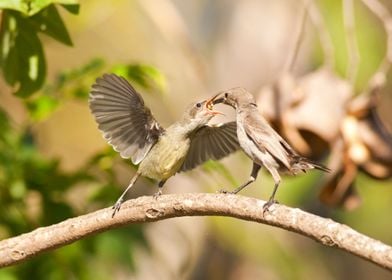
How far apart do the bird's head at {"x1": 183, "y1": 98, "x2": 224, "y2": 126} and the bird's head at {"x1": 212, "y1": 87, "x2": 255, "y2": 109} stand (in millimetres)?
58

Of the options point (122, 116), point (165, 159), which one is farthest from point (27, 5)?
point (165, 159)

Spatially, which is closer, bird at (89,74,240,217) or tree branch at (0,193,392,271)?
tree branch at (0,193,392,271)

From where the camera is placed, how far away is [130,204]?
2580 millimetres

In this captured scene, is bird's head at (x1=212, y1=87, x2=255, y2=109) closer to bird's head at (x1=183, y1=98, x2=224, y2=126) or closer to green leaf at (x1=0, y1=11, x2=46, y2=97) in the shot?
bird's head at (x1=183, y1=98, x2=224, y2=126)

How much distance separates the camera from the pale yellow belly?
119 inches

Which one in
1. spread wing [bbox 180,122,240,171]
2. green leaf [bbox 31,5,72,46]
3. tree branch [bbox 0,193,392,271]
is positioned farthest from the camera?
spread wing [bbox 180,122,240,171]

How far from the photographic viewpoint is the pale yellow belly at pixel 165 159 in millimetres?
3020

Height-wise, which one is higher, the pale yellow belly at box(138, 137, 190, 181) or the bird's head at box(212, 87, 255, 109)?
the bird's head at box(212, 87, 255, 109)

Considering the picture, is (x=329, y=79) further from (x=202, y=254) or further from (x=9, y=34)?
(x=202, y=254)

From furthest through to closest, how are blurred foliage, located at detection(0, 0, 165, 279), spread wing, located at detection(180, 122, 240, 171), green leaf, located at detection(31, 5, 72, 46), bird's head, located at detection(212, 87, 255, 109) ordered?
1. blurred foliage, located at detection(0, 0, 165, 279)
2. spread wing, located at detection(180, 122, 240, 171)
3. green leaf, located at detection(31, 5, 72, 46)
4. bird's head, located at detection(212, 87, 255, 109)

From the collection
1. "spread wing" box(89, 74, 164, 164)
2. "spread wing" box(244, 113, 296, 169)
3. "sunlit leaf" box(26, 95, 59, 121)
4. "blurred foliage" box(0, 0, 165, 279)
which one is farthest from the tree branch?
"sunlit leaf" box(26, 95, 59, 121)

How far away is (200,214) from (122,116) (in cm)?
75

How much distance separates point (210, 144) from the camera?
10.5ft

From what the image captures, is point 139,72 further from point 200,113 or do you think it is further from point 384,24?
point 384,24
